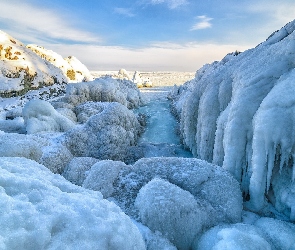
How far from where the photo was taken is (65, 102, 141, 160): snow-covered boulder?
1092 centimetres

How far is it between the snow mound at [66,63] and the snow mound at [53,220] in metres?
36.1

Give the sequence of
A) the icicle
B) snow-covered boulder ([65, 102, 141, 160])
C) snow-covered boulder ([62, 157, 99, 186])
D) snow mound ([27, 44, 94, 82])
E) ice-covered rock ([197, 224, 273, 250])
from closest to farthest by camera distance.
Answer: ice-covered rock ([197, 224, 273, 250]) → the icicle → snow-covered boulder ([62, 157, 99, 186]) → snow-covered boulder ([65, 102, 141, 160]) → snow mound ([27, 44, 94, 82])

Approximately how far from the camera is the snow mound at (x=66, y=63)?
39625 mm

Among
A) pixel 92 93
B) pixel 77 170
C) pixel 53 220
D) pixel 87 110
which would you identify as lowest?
pixel 77 170

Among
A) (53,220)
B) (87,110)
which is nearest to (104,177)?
(53,220)

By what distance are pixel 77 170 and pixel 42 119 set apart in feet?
18.3

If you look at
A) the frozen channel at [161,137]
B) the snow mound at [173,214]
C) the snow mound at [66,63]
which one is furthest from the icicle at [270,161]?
the snow mound at [66,63]

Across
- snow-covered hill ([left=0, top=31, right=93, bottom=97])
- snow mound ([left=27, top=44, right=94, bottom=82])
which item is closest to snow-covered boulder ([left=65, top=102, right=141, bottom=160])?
snow-covered hill ([left=0, top=31, right=93, bottom=97])

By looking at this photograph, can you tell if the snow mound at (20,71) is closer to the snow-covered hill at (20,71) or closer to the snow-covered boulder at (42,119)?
the snow-covered hill at (20,71)

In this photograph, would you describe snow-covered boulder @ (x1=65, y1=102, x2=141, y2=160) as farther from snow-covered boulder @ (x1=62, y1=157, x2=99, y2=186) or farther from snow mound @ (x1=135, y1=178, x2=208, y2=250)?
snow mound @ (x1=135, y1=178, x2=208, y2=250)

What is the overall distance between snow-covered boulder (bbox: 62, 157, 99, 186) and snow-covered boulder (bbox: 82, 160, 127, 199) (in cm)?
122

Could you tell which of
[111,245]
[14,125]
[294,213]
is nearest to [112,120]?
[14,125]

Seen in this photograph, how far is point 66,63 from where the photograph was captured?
137 ft

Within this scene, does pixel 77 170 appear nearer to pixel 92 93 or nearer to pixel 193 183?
pixel 193 183
